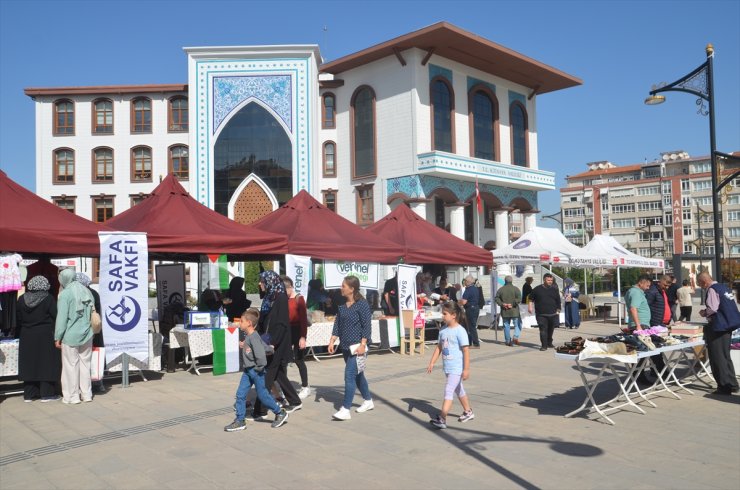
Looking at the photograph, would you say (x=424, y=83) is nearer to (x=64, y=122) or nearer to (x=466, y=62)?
(x=466, y=62)

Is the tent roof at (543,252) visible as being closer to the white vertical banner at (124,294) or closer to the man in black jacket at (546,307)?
the man in black jacket at (546,307)

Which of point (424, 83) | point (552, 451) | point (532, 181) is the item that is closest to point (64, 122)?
point (424, 83)

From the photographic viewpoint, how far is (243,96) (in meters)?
36.0

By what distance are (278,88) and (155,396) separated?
2923 centimetres

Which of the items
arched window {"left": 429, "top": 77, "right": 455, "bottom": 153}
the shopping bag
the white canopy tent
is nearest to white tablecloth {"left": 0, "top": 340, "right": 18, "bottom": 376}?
the shopping bag

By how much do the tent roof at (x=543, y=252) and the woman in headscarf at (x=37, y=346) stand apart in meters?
13.3

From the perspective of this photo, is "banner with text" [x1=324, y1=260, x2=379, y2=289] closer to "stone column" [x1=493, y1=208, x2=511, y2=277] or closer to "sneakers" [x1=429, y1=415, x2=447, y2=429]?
"sneakers" [x1=429, y1=415, x2=447, y2=429]

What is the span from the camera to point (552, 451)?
6.21m

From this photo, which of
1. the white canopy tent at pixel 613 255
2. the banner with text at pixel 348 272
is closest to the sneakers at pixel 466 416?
the banner with text at pixel 348 272

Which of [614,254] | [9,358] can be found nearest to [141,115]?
[614,254]

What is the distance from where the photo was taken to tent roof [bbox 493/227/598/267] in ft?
64.2

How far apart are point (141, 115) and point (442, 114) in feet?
64.2

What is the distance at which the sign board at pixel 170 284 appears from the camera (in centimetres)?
1448

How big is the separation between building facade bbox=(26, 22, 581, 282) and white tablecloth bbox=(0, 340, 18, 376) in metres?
25.2
